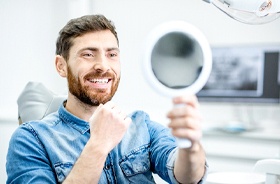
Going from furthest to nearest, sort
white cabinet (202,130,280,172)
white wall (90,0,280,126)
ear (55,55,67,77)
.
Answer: white wall (90,0,280,126)
white cabinet (202,130,280,172)
ear (55,55,67,77)

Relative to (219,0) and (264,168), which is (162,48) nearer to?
(219,0)

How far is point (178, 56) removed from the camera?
708 millimetres

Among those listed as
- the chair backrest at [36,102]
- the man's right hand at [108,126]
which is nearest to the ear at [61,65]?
the chair backrest at [36,102]

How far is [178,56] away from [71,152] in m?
0.64

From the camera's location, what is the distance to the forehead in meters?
1.29

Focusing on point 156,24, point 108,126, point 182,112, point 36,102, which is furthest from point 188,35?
point 156,24

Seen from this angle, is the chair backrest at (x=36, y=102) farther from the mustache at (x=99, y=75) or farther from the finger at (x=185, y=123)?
the finger at (x=185, y=123)

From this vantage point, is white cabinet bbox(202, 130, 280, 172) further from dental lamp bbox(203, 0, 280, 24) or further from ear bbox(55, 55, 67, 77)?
dental lamp bbox(203, 0, 280, 24)

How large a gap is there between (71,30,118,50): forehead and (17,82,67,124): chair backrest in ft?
1.00

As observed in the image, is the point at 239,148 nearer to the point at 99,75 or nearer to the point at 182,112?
the point at 99,75

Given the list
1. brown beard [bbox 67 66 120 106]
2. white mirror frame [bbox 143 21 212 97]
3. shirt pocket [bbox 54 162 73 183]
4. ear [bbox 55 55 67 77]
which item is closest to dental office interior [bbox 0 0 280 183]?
ear [bbox 55 55 67 77]

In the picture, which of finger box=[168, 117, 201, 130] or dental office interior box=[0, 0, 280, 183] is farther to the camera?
dental office interior box=[0, 0, 280, 183]

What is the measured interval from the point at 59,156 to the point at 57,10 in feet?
7.81

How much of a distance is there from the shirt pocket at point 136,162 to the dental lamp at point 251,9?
55cm
